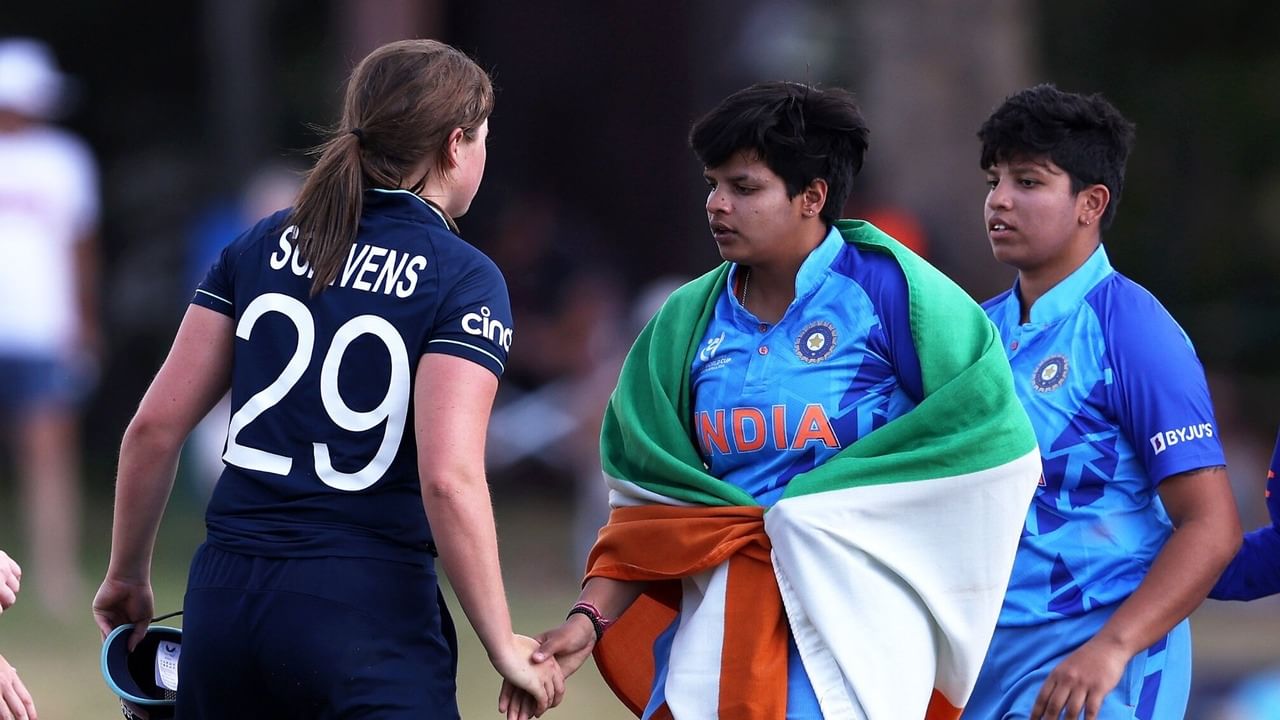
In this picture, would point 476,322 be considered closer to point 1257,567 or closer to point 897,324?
point 897,324

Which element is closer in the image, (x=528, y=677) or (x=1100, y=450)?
(x=528, y=677)

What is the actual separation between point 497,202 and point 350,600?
9.25 metres

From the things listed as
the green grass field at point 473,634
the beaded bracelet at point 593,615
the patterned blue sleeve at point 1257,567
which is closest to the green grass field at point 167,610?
the green grass field at point 473,634

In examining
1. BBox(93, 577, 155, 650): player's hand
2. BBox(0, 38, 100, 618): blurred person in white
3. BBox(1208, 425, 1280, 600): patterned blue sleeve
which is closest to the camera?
BBox(93, 577, 155, 650): player's hand

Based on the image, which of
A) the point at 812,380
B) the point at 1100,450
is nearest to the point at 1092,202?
the point at 1100,450

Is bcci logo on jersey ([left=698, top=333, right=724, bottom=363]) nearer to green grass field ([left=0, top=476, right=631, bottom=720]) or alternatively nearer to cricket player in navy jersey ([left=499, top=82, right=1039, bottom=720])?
cricket player in navy jersey ([left=499, top=82, right=1039, bottom=720])

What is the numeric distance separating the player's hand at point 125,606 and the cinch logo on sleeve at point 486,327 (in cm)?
94

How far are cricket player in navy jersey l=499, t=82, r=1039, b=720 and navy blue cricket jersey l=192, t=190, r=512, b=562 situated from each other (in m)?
0.44

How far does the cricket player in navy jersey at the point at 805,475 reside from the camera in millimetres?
3105

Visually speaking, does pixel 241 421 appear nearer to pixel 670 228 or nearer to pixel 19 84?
pixel 19 84

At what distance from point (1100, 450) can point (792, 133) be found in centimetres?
87

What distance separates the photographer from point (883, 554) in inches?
123

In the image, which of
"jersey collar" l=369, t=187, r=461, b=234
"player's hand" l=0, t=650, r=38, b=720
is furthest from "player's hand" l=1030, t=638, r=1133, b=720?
"player's hand" l=0, t=650, r=38, b=720

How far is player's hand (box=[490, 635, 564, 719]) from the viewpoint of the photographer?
3.12m
